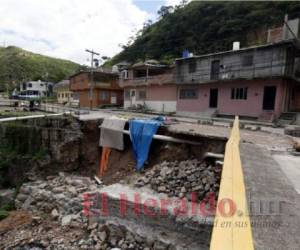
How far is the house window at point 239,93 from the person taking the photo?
57.5 feet

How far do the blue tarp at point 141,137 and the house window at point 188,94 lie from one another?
12.5 metres

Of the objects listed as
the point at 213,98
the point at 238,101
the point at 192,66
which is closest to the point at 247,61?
the point at 238,101

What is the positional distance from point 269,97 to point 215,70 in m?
5.04

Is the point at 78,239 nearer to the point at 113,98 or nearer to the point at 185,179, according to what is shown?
the point at 185,179

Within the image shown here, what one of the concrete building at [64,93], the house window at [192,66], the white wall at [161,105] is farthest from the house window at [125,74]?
the concrete building at [64,93]

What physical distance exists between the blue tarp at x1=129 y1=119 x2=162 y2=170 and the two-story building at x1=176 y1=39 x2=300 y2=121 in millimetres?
10602

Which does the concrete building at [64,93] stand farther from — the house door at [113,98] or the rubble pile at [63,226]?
the rubble pile at [63,226]

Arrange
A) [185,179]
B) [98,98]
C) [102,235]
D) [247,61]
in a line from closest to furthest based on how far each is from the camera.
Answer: [102,235]
[185,179]
[247,61]
[98,98]

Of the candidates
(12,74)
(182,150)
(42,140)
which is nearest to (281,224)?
(182,150)

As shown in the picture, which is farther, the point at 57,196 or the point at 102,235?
the point at 57,196

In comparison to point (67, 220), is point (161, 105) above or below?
above

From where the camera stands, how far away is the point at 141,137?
9.47 metres

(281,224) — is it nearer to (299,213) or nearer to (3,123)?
(299,213)

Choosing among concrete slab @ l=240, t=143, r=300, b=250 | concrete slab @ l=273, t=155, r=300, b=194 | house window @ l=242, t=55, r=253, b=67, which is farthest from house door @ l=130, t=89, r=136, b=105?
concrete slab @ l=240, t=143, r=300, b=250
